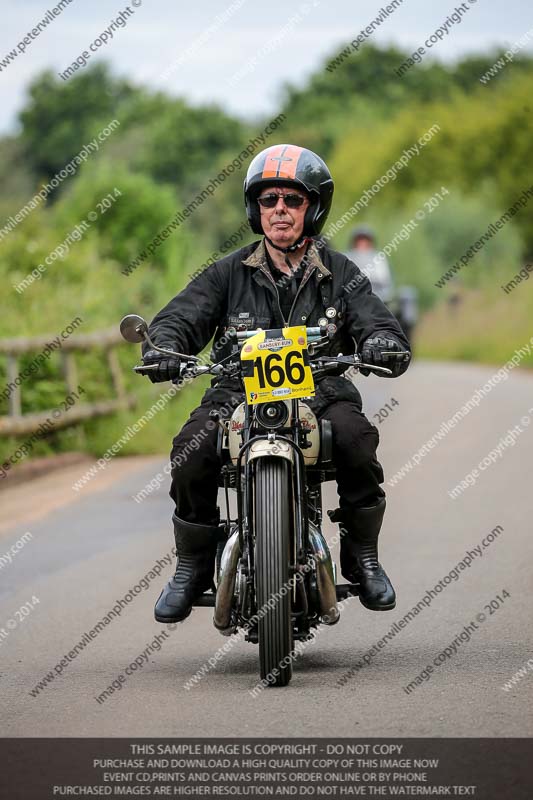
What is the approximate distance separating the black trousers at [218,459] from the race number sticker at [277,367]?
35cm

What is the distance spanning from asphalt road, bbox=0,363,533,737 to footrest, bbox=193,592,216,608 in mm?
284

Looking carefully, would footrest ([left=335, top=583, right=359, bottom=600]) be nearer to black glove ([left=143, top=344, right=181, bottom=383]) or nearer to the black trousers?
the black trousers

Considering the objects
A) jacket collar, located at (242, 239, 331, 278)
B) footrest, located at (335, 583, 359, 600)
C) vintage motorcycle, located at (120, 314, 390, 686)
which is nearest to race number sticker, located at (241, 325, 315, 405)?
vintage motorcycle, located at (120, 314, 390, 686)

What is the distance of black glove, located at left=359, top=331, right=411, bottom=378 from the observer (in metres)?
6.12

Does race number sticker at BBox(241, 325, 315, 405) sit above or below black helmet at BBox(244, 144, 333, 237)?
below

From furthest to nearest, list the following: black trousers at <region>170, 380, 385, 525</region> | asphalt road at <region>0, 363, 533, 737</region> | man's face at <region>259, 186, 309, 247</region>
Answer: man's face at <region>259, 186, 309, 247</region>
black trousers at <region>170, 380, 385, 525</region>
asphalt road at <region>0, 363, 533, 737</region>

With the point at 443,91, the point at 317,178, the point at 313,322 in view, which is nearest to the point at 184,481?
the point at 313,322

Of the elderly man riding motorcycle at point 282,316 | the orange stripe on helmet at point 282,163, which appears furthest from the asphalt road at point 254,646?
the orange stripe on helmet at point 282,163

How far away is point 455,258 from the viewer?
170 feet

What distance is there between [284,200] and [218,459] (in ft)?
3.86

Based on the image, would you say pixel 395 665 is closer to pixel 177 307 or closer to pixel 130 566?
pixel 177 307

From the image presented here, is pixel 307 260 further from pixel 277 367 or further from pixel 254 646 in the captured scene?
pixel 254 646

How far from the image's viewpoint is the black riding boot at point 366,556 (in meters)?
6.57

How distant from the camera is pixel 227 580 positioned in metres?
6.20
